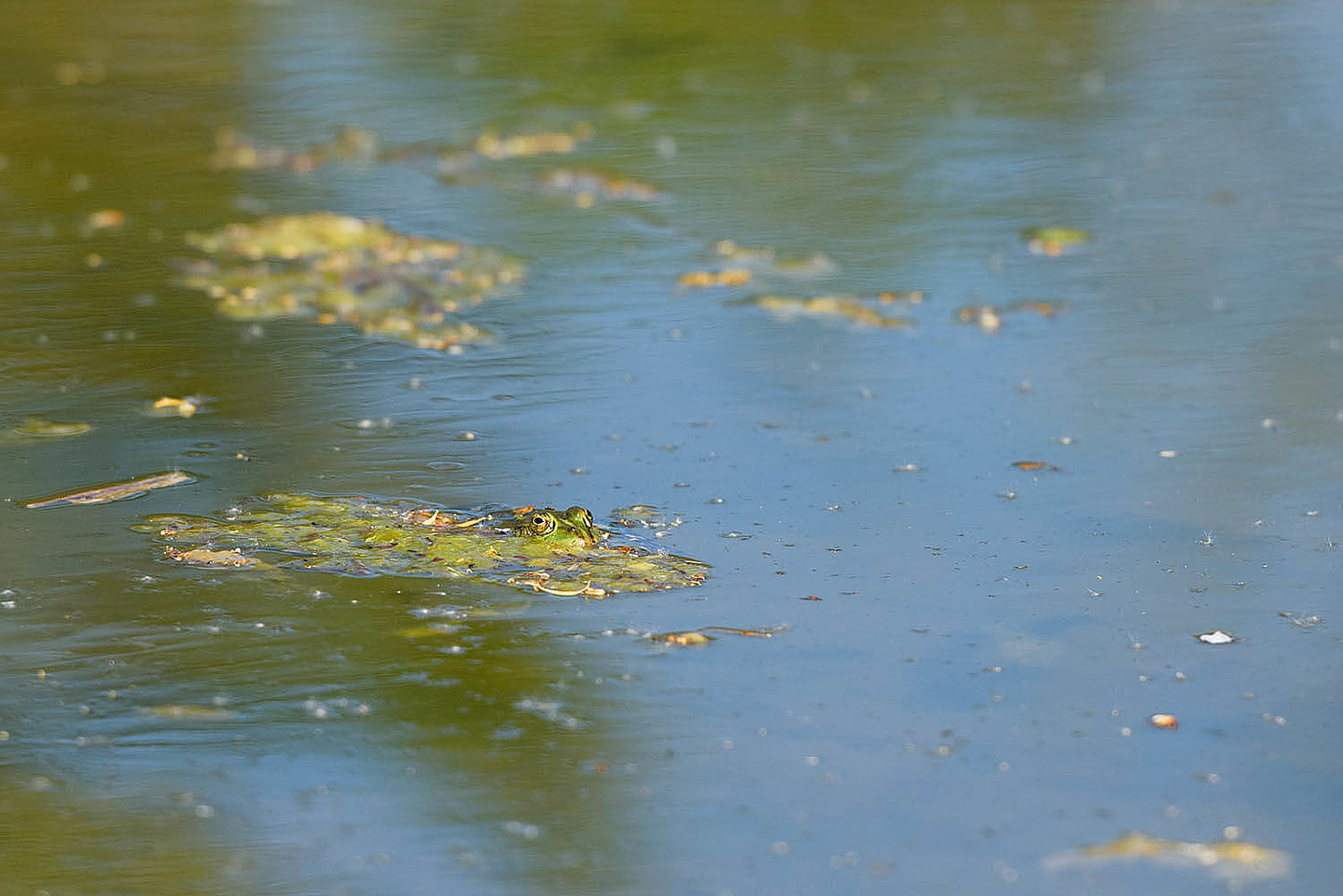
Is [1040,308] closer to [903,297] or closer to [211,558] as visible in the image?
[903,297]

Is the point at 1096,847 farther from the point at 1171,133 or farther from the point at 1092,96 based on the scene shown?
the point at 1092,96

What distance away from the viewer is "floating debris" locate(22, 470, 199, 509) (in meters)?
3.87

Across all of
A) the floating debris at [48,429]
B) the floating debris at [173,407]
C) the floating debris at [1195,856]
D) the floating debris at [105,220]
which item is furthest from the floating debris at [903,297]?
the floating debris at [1195,856]

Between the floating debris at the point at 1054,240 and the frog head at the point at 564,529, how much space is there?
2.57m

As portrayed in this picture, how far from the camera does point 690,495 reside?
12.7 feet

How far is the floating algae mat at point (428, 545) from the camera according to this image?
3.45 metres

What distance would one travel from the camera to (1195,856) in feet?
8.14

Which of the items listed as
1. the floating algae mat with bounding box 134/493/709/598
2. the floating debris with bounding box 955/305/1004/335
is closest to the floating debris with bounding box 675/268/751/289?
the floating debris with bounding box 955/305/1004/335

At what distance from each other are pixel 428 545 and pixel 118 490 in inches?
31.6

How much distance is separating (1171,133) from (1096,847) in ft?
16.5

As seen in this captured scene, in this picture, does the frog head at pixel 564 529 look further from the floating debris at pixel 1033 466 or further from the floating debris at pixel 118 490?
the floating debris at pixel 1033 466

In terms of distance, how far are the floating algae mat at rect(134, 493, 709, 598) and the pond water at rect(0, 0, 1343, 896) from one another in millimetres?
63

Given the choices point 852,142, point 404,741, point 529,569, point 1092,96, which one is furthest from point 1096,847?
point 1092,96

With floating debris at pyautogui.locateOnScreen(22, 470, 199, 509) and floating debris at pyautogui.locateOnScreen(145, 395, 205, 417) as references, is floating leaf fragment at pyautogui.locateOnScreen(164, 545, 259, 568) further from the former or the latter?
floating debris at pyautogui.locateOnScreen(145, 395, 205, 417)
